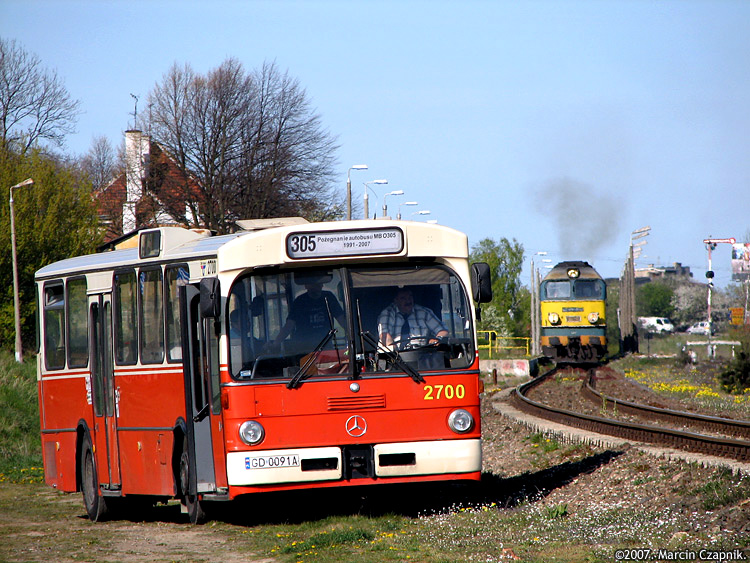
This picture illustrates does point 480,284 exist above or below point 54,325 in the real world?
above

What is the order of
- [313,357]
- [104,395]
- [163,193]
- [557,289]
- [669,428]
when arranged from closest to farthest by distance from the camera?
[313,357] → [104,395] → [669,428] → [557,289] → [163,193]

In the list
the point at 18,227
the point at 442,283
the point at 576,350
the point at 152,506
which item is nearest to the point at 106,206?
the point at 18,227

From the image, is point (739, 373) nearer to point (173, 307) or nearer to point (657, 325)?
point (173, 307)

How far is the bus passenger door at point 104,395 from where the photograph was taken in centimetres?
1248

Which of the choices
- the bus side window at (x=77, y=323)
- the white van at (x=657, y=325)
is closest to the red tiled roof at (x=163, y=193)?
the bus side window at (x=77, y=323)

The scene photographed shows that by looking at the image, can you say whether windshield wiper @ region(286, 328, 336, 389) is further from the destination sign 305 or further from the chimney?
the chimney

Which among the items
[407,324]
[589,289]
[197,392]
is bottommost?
[197,392]

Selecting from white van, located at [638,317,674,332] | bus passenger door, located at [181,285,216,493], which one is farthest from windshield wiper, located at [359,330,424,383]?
white van, located at [638,317,674,332]

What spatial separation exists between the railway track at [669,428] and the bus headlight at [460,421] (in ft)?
12.7

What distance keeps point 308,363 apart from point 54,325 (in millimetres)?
5532

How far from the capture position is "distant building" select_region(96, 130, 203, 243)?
51719 mm

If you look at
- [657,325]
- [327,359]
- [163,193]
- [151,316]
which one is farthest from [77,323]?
[657,325]

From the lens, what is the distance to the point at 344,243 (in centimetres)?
1020

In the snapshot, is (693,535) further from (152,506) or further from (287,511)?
(152,506)
